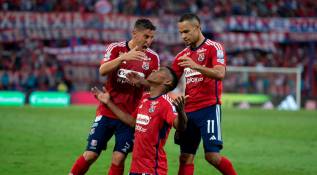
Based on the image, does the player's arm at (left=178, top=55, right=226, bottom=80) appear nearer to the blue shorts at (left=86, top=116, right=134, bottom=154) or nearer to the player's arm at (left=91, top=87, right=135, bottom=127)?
the player's arm at (left=91, top=87, right=135, bottom=127)

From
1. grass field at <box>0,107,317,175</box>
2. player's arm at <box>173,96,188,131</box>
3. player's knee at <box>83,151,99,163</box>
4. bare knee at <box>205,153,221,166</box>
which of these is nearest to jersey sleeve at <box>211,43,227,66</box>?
bare knee at <box>205,153,221,166</box>

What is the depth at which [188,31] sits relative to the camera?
895 cm

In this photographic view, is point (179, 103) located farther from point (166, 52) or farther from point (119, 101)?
point (166, 52)

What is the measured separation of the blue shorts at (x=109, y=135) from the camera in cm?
891

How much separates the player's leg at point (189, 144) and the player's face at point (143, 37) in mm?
1209

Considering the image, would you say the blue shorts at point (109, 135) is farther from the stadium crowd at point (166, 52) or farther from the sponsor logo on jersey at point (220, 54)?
the stadium crowd at point (166, 52)

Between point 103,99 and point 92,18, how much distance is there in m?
26.8

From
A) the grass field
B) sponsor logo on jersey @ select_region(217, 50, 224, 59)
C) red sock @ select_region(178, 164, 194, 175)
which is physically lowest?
the grass field

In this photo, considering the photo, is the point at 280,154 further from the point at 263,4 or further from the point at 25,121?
the point at 263,4

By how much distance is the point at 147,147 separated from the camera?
7.63m

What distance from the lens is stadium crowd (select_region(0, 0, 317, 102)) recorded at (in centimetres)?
3278

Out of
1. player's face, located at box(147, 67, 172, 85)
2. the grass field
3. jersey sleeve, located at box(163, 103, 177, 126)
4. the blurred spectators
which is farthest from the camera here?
the blurred spectators

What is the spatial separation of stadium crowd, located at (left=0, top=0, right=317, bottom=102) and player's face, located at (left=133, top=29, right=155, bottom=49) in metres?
23.7

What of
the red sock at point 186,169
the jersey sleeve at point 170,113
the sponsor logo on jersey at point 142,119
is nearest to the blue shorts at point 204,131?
the red sock at point 186,169
